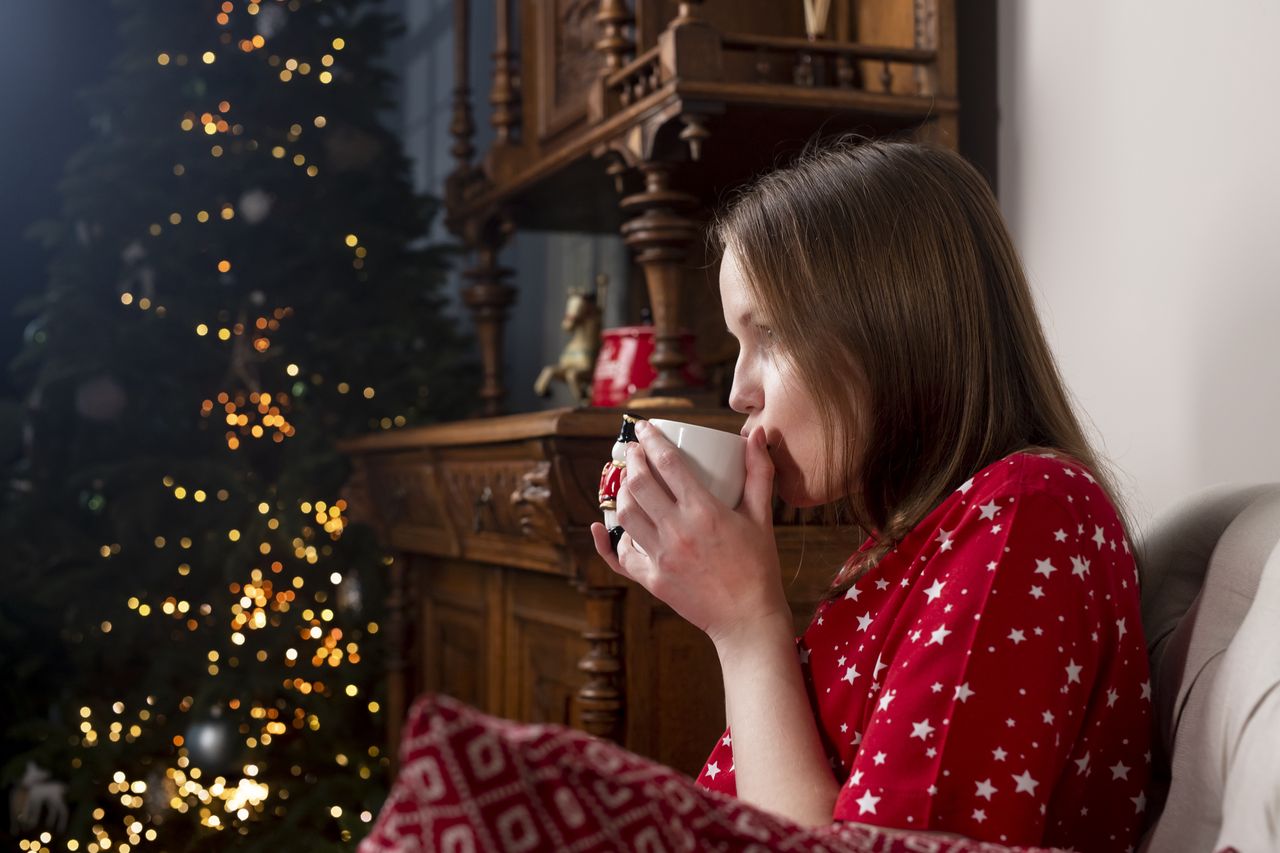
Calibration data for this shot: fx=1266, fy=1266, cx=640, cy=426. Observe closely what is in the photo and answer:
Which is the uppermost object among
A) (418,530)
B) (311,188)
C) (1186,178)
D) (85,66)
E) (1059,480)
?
(85,66)

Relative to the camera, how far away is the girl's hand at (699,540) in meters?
0.90

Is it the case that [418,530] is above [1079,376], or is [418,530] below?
below

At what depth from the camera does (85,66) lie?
11.4 ft

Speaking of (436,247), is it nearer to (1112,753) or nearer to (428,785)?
Answer: (1112,753)

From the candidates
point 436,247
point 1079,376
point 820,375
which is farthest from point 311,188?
point 820,375

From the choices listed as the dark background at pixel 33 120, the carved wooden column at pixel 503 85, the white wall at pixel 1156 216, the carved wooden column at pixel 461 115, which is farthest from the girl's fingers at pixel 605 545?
the dark background at pixel 33 120

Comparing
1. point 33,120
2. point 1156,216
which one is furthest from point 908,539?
point 33,120

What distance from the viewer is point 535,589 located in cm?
213

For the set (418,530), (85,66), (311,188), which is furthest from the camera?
(85,66)

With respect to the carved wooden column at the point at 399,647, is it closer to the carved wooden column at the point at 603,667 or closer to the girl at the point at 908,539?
the carved wooden column at the point at 603,667

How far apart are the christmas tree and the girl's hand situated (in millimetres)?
2010

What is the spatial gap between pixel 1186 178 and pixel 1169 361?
0.64ft

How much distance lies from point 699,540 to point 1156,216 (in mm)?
778

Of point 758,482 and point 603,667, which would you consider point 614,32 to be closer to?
point 603,667
